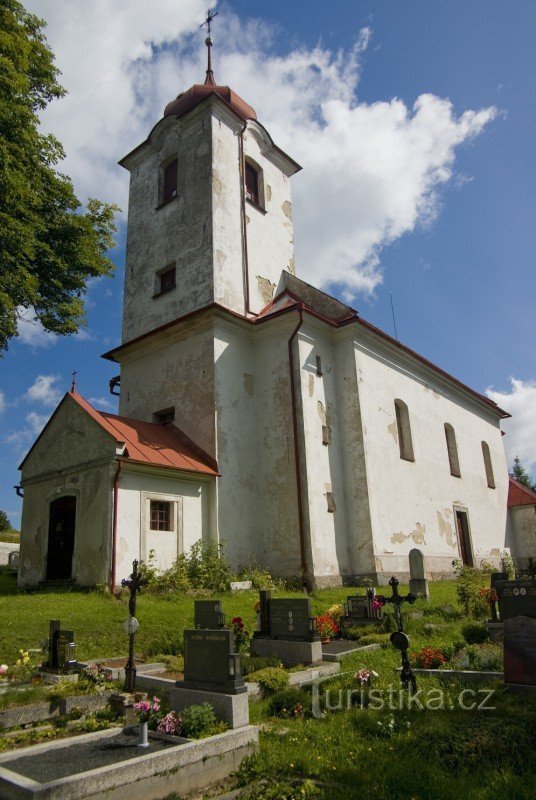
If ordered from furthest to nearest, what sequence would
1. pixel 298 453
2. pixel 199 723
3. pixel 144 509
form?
pixel 298 453, pixel 144 509, pixel 199 723

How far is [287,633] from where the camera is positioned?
8758 mm

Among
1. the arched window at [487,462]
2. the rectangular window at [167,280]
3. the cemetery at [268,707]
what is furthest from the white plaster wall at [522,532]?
the rectangular window at [167,280]

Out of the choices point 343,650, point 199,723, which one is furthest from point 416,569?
point 199,723

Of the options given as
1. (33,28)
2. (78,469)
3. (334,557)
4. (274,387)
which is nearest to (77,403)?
(78,469)

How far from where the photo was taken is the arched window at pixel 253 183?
840 inches

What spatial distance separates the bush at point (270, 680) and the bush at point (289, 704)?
25 cm

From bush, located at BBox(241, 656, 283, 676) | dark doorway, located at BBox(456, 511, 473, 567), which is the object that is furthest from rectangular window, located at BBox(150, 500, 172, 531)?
dark doorway, located at BBox(456, 511, 473, 567)

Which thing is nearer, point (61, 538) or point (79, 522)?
point (79, 522)

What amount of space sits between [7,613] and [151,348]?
34.0 ft

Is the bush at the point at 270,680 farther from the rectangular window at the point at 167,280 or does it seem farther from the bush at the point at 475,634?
the rectangular window at the point at 167,280

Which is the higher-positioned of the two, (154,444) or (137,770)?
(154,444)

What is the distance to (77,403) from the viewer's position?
15492 mm

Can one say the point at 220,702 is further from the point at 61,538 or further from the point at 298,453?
the point at 298,453

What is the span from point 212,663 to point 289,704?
110 cm
